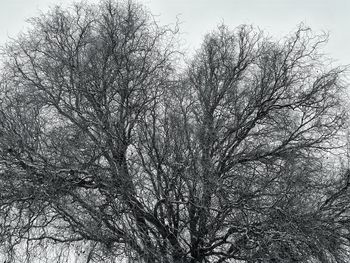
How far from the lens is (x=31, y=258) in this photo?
7621 millimetres

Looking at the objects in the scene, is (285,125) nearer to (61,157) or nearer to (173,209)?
(173,209)

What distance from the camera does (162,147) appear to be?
8.59 m

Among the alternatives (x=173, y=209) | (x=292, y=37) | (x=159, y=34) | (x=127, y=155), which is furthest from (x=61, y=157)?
(x=292, y=37)

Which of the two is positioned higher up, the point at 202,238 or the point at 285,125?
the point at 285,125

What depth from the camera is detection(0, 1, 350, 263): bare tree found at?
25.3 ft

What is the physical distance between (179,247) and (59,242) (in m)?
1.88

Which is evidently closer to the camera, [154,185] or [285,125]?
[154,185]

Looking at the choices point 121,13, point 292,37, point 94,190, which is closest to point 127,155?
point 94,190

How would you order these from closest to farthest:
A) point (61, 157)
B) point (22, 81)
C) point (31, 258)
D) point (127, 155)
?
point (31, 258) → point (61, 157) → point (127, 155) → point (22, 81)

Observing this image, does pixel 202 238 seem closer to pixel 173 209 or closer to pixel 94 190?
pixel 173 209

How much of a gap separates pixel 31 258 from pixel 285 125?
5.49 meters

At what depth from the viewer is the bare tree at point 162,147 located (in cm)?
771

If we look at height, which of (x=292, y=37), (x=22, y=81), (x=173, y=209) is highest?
(x=292, y=37)

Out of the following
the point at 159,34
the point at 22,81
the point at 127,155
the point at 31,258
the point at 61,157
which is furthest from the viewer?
the point at 159,34
